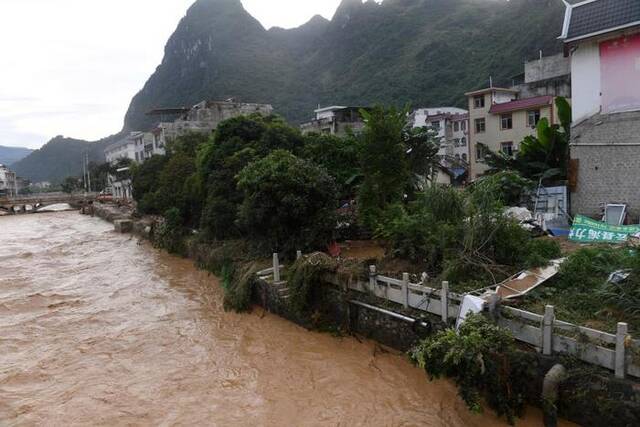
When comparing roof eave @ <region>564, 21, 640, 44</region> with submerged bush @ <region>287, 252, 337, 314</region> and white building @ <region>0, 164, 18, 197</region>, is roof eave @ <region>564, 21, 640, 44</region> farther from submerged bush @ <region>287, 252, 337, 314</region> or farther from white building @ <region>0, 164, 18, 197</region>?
white building @ <region>0, 164, 18, 197</region>

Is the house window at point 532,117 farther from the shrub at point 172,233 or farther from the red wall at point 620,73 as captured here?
the shrub at point 172,233

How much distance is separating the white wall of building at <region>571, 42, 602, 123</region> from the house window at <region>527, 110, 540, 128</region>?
15777 millimetres

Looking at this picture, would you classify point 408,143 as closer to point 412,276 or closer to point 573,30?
point 573,30

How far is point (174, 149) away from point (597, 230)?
3195 cm

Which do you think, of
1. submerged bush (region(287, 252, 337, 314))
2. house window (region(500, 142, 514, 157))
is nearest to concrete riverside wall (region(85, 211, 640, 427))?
submerged bush (region(287, 252, 337, 314))

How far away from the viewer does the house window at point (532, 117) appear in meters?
29.7

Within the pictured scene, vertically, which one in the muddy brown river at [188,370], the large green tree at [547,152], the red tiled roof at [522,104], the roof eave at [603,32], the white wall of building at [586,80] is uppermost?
the red tiled roof at [522,104]

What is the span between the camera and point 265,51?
324 feet

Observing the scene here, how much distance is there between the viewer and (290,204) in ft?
47.9

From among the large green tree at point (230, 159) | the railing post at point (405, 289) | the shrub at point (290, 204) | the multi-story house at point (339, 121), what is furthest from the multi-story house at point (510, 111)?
the railing post at point (405, 289)

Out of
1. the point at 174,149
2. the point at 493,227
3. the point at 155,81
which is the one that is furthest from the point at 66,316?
the point at 155,81

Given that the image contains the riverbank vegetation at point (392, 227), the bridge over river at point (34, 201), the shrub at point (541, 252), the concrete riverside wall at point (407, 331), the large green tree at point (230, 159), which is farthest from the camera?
the bridge over river at point (34, 201)

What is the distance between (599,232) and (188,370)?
36.9 ft

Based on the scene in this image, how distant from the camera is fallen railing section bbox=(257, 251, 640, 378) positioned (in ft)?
21.1
